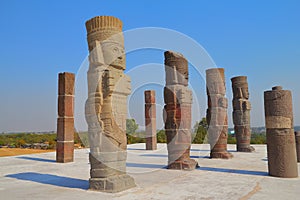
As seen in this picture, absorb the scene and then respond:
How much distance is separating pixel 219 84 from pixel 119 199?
923 centimetres

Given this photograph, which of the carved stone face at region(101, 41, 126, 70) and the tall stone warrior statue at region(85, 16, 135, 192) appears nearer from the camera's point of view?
the tall stone warrior statue at region(85, 16, 135, 192)

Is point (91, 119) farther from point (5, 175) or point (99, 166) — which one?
point (5, 175)

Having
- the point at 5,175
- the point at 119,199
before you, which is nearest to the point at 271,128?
the point at 119,199

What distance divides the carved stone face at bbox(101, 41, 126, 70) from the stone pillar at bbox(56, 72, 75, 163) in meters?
6.68

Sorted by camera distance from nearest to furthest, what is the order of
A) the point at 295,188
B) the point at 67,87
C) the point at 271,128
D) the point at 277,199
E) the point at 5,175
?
1. the point at 277,199
2. the point at 295,188
3. the point at 271,128
4. the point at 5,175
5. the point at 67,87

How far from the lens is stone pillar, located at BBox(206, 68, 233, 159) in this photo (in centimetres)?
1256

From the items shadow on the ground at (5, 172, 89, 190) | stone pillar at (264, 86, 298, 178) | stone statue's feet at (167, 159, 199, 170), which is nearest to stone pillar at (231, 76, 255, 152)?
stone statue's feet at (167, 159, 199, 170)

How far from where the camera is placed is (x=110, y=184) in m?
6.03

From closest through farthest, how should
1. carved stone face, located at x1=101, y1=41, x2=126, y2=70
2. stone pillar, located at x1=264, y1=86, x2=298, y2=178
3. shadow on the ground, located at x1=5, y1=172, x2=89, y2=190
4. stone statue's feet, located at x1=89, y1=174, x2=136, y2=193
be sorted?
stone statue's feet, located at x1=89, y1=174, x2=136, y2=193 → carved stone face, located at x1=101, y1=41, x2=126, y2=70 → shadow on the ground, located at x1=5, y1=172, x2=89, y2=190 → stone pillar, located at x1=264, y1=86, x2=298, y2=178

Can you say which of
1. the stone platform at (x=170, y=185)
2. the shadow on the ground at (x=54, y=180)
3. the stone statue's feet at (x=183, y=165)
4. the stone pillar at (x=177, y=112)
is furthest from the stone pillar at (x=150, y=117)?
the shadow on the ground at (x=54, y=180)

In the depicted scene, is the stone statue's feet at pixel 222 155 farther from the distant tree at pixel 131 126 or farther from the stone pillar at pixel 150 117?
the distant tree at pixel 131 126

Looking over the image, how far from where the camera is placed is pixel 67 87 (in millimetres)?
12539

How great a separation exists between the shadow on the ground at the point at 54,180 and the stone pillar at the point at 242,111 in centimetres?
1076

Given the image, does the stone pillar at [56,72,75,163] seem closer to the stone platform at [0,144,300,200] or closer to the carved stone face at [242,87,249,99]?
the stone platform at [0,144,300,200]
